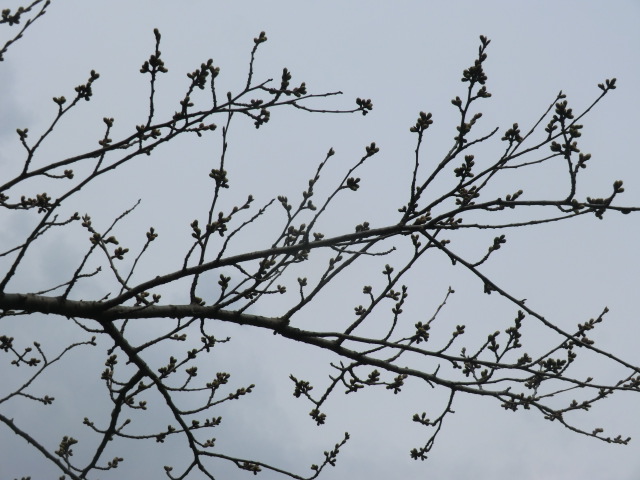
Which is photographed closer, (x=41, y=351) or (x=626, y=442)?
(x=626, y=442)

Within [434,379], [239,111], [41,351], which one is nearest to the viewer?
[239,111]

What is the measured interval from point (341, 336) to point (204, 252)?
1147 millimetres

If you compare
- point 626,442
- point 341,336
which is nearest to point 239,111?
point 341,336

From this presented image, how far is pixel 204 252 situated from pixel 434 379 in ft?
6.52

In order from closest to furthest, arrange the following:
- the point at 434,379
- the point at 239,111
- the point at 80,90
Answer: the point at 80,90, the point at 239,111, the point at 434,379

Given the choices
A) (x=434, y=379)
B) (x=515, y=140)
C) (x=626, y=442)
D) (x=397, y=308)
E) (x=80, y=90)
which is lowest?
(x=626, y=442)

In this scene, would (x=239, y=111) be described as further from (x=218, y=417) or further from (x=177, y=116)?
(x=218, y=417)

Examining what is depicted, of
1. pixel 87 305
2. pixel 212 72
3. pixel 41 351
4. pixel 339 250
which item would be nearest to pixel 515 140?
pixel 339 250

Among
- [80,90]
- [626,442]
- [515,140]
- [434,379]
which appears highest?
[80,90]

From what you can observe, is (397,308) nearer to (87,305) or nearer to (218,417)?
(218,417)

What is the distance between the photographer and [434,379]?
4594 millimetres

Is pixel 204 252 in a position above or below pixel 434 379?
above

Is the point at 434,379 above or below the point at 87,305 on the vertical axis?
below

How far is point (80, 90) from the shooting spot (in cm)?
399
